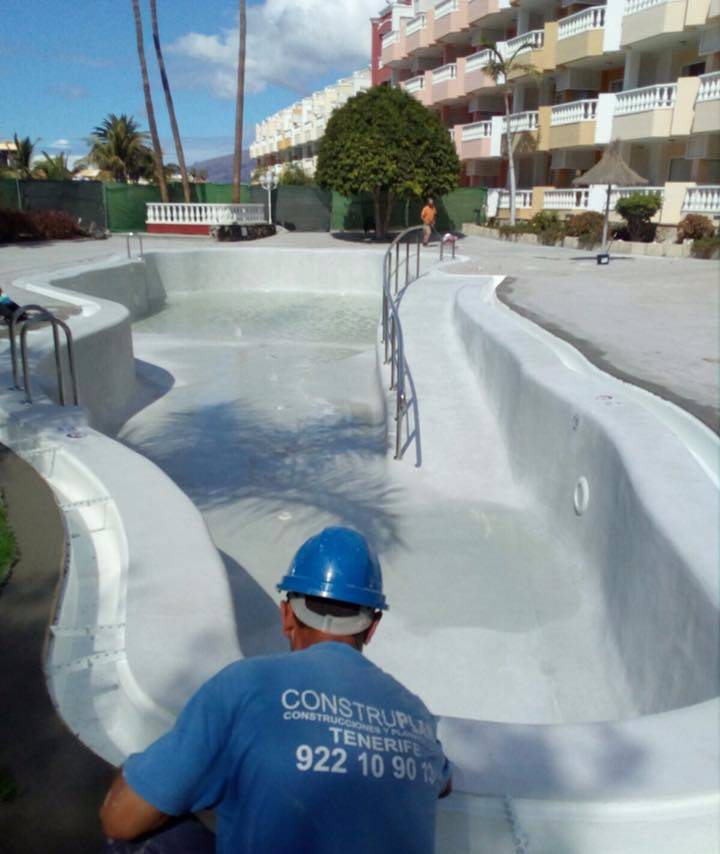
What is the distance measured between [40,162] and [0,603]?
45.4 m

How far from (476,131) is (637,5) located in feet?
29.7

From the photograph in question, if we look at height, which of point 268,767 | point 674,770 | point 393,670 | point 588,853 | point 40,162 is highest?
point 40,162

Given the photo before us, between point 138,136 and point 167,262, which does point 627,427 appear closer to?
point 167,262

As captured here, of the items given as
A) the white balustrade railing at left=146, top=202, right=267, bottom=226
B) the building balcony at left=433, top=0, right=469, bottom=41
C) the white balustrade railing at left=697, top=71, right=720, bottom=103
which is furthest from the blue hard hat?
the building balcony at left=433, top=0, right=469, bottom=41

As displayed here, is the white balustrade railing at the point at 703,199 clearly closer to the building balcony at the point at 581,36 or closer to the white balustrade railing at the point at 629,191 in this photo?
the white balustrade railing at the point at 629,191

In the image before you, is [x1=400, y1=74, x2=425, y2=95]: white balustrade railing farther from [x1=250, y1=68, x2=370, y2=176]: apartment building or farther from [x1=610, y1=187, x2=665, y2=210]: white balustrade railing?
[x1=610, y1=187, x2=665, y2=210]: white balustrade railing

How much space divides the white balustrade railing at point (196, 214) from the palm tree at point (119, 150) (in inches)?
919

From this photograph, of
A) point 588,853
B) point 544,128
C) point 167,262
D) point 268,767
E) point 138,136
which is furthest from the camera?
point 138,136

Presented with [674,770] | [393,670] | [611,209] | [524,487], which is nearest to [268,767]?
[674,770]

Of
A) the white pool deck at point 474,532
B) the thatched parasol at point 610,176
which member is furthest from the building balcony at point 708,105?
the white pool deck at point 474,532

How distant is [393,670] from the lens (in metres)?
3.87

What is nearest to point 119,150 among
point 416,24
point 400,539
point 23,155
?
point 23,155

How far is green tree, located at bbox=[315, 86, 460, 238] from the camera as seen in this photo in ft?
72.3

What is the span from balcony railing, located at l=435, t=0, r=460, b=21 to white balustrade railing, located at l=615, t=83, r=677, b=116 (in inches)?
509
